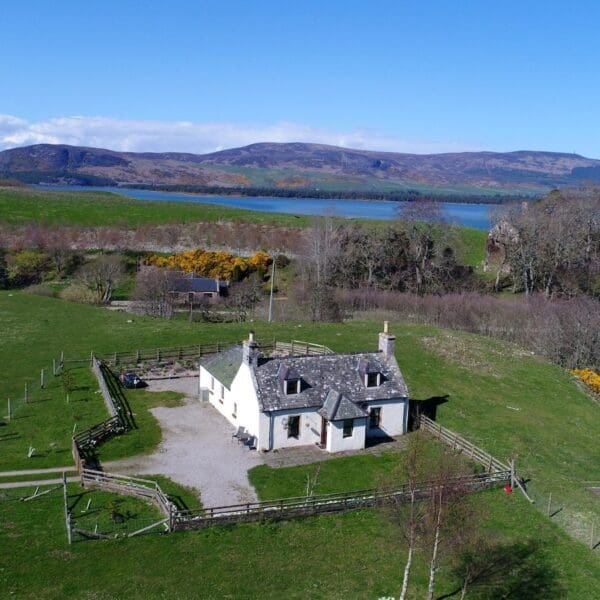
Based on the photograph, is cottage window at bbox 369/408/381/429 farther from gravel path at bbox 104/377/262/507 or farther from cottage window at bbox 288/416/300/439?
gravel path at bbox 104/377/262/507

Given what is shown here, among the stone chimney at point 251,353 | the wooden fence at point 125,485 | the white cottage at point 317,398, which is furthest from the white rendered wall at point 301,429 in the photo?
the wooden fence at point 125,485

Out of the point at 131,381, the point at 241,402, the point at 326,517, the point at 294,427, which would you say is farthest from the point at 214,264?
the point at 326,517

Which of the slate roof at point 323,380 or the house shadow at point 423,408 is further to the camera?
the house shadow at point 423,408

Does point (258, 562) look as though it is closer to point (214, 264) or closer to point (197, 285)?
point (197, 285)

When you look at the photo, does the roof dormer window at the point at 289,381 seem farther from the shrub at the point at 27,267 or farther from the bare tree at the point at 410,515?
the shrub at the point at 27,267

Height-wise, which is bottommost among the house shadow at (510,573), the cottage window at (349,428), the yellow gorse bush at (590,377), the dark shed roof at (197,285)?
the yellow gorse bush at (590,377)

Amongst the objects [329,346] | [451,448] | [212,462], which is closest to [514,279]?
[329,346]

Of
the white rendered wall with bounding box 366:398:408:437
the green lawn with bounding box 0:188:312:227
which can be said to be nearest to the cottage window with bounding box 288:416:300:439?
the white rendered wall with bounding box 366:398:408:437
